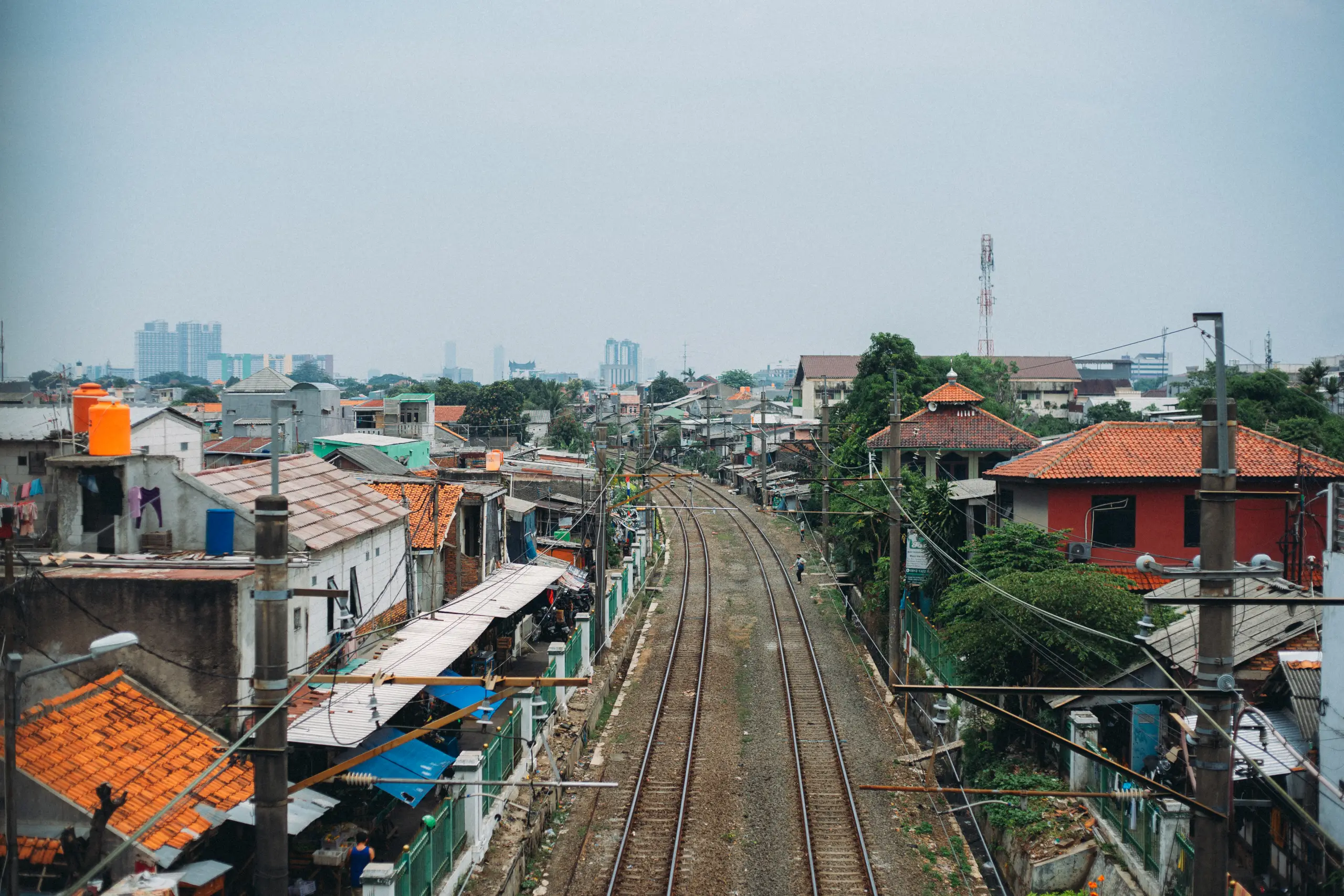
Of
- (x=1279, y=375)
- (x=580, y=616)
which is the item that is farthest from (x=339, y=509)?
(x=1279, y=375)

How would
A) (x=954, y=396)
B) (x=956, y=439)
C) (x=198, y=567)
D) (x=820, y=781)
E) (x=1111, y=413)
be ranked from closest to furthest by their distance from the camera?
(x=198, y=567) < (x=820, y=781) < (x=956, y=439) < (x=954, y=396) < (x=1111, y=413)

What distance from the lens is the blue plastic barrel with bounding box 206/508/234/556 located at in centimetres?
1562

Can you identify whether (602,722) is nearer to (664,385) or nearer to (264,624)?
(264,624)

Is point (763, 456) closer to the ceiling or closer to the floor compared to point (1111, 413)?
closer to the floor

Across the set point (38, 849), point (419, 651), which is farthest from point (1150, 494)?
point (38, 849)

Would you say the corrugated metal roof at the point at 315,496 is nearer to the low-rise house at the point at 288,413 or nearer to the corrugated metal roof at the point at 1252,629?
the corrugated metal roof at the point at 1252,629

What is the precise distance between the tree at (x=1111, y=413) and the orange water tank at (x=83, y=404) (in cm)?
5855

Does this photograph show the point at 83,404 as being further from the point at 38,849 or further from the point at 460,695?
the point at 460,695

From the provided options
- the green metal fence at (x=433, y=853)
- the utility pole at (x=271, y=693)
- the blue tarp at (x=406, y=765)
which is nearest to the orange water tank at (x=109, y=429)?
the blue tarp at (x=406, y=765)

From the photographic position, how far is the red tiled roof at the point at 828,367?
269 ft

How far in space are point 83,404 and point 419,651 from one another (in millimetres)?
6505

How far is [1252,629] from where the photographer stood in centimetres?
1443

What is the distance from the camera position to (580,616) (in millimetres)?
22078

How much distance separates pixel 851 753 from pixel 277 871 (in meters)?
12.3
